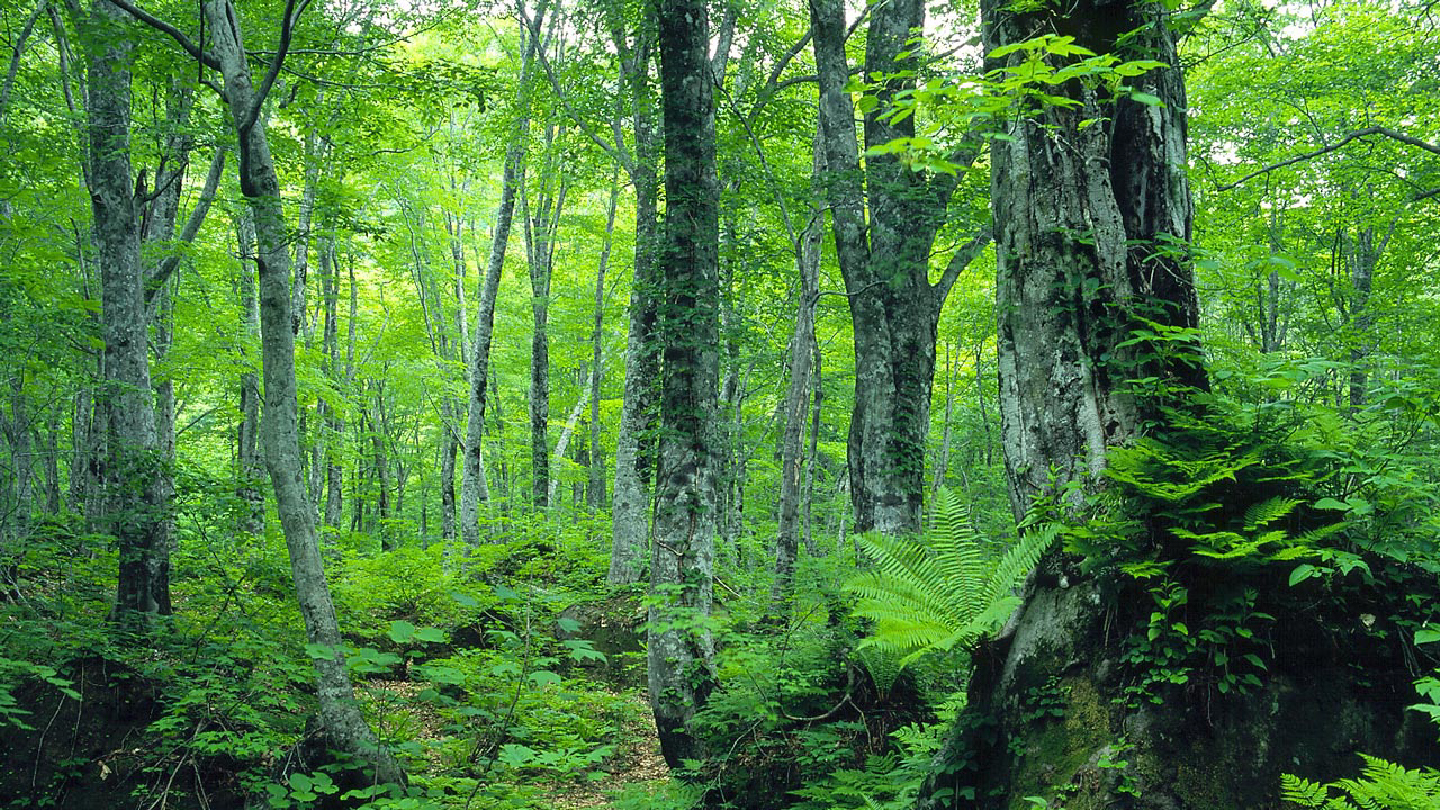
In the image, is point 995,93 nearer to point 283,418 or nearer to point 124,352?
point 283,418

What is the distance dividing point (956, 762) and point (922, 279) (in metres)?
7.04

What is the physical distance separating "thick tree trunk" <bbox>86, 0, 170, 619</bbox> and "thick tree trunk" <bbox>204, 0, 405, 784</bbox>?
1.77 m

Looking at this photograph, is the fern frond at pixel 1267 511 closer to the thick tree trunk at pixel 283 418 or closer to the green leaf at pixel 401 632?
the green leaf at pixel 401 632

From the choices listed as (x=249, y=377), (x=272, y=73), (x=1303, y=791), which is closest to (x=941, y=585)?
(x=1303, y=791)

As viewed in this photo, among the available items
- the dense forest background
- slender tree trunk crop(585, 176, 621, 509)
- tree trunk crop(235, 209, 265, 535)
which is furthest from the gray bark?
tree trunk crop(235, 209, 265, 535)

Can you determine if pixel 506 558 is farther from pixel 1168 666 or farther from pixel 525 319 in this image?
pixel 525 319

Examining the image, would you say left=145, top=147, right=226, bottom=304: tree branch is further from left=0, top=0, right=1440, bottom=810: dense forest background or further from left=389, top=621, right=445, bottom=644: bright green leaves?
left=389, top=621, right=445, bottom=644: bright green leaves

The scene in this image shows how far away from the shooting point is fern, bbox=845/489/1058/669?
3010mm

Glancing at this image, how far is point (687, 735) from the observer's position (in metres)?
5.32

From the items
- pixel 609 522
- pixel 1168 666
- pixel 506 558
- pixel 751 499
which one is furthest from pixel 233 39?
pixel 751 499

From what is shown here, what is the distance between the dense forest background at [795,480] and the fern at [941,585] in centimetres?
3

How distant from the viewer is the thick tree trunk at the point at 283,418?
17.7 feet

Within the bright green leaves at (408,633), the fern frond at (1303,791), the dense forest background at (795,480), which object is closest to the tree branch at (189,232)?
the dense forest background at (795,480)

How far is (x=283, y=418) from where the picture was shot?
5.64 meters
